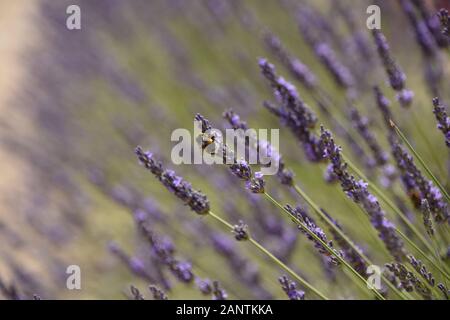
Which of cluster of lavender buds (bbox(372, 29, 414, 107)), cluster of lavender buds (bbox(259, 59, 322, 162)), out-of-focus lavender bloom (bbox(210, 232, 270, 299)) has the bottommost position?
out-of-focus lavender bloom (bbox(210, 232, 270, 299))

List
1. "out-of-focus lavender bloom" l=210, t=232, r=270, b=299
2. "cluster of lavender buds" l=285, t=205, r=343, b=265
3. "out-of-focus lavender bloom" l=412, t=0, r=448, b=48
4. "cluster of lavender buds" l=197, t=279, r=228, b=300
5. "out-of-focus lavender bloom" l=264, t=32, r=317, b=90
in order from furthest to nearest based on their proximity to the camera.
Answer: "out-of-focus lavender bloom" l=210, t=232, r=270, b=299 → "out-of-focus lavender bloom" l=264, t=32, r=317, b=90 → "out-of-focus lavender bloom" l=412, t=0, r=448, b=48 → "cluster of lavender buds" l=197, t=279, r=228, b=300 → "cluster of lavender buds" l=285, t=205, r=343, b=265

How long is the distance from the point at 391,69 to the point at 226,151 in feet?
1.69

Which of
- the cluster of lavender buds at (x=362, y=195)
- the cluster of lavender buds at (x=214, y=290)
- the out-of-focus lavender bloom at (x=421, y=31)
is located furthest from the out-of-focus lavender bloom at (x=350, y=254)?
the out-of-focus lavender bloom at (x=421, y=31)

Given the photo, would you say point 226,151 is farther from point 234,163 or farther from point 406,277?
point 406,277

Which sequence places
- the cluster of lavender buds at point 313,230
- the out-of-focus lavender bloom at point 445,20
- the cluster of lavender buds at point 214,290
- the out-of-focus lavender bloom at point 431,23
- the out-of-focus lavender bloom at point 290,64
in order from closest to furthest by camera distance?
1. the cluster of lavender buds at point 313,230
2. the out-of-focus lavender bloom at point 445,20
3. the cluster of lavender buds at point 214,290
4. the out-of-focus lavender bloom at point 431,23
5. the out-of-focus lavender bloom at point 290,64

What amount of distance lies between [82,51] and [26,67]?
0.57 meters

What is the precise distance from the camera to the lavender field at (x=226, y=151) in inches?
41.5

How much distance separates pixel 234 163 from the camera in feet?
3.15

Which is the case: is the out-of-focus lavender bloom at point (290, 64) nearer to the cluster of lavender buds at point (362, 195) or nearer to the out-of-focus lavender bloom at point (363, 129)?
the out-of-focus lavender bloom at point (363, 129)

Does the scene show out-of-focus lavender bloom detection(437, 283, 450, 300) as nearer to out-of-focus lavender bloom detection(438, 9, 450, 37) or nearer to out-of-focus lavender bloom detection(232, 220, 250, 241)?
out-of-focus lavender bloom detection(232, 220, 250, 241)

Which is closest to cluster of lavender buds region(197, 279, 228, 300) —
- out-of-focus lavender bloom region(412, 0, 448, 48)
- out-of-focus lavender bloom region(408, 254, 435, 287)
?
out-of-focus lavender bloom region(408, 254, 435, 287)

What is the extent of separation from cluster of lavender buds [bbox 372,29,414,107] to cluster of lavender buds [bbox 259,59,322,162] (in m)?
0.22

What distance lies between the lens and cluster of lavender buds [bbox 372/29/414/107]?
1.21 m

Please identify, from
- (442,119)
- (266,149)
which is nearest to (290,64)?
(266,149)
